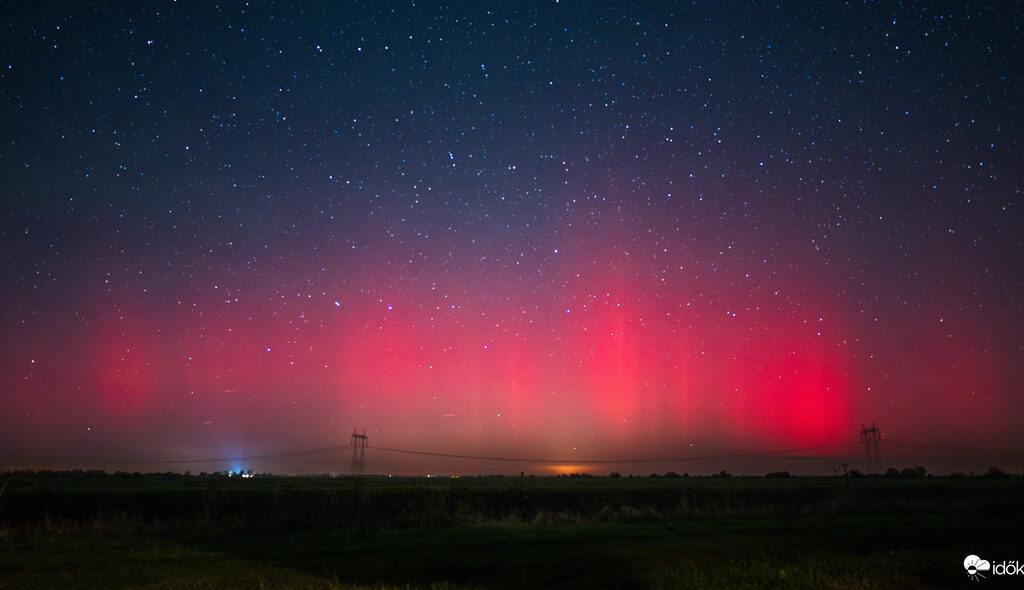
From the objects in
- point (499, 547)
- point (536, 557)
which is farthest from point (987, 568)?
point (499, 547)

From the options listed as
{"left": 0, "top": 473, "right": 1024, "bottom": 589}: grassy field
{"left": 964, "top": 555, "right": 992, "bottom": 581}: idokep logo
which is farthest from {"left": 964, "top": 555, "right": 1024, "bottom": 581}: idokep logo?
{"left": 0, "top": 473, "right": 1024, "bottom": 589}: grassy field

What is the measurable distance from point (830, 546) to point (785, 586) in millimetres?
6770

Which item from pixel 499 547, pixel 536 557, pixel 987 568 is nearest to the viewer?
pixel 987 568

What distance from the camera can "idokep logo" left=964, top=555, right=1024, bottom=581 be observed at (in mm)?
11819

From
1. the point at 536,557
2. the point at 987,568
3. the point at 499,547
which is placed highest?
the point at 987,568

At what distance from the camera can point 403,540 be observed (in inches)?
798

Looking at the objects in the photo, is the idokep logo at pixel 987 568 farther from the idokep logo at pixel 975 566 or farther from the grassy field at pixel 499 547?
the grassy field at pixel 499 547

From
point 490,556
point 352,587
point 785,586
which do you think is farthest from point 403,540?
point 785,586

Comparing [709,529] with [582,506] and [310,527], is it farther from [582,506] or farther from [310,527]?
[310,527]

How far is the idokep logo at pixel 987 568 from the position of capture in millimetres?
11819

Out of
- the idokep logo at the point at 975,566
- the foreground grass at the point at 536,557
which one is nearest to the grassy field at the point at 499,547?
the foreground grass at the point at 536,557

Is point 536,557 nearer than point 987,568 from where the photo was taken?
No

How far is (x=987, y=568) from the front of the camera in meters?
12.3

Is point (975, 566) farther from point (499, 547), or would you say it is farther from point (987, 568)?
point (499, 547)
